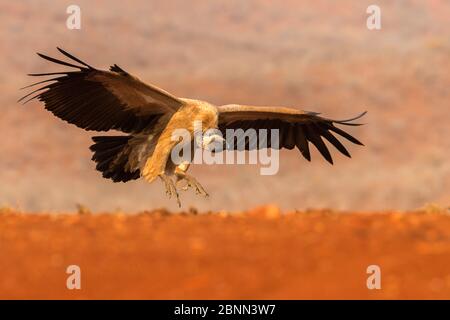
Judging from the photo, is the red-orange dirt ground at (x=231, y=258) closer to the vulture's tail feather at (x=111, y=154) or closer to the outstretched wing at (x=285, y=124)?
the vulture's tail feather at (x=111, y=154)

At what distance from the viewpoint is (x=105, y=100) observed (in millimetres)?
12039

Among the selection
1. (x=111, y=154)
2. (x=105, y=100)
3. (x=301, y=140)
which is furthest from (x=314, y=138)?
(x=105, y=100)

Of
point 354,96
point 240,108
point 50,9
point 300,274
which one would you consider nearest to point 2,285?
point 300,274

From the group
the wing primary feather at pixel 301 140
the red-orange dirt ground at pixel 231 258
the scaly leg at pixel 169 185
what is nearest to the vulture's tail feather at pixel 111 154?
the scaly leg at pixel 169 185

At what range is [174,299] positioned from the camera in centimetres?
631

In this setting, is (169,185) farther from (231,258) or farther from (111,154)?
(231,258)

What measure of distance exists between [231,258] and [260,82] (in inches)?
1745

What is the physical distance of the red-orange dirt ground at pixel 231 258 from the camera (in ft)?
21.1

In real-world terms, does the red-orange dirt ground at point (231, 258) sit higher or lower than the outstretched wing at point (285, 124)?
lower

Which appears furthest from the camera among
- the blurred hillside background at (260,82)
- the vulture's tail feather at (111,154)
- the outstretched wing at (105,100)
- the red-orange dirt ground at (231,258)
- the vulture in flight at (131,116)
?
the blurred hillside background at (260,82)

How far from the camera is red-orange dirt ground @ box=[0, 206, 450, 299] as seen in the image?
644 cm

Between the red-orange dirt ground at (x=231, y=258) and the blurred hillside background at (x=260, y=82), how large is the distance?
2819cm

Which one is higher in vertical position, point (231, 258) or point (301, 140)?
point (301, 140)

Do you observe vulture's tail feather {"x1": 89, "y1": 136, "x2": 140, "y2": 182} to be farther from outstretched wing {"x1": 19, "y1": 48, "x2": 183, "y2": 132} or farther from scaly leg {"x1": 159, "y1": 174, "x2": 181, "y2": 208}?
scaly leg {"x1": 159, "y1": 174, "x2": 181, "y2": 208}
